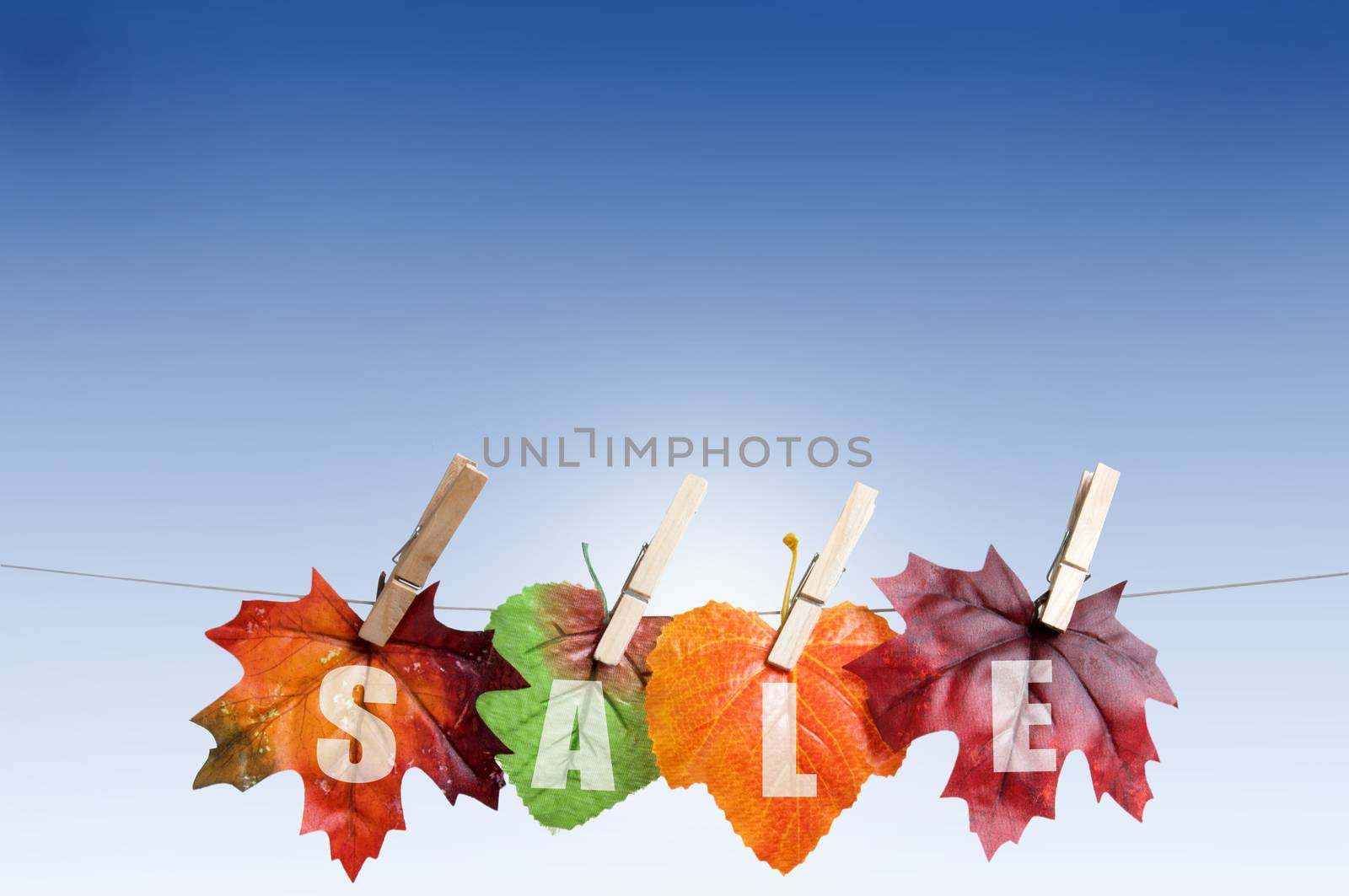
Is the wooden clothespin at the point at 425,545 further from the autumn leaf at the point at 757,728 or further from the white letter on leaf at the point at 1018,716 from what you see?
the white letter on leaf at the point at 1018,716

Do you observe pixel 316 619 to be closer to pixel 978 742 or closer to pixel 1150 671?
pixel 978 742

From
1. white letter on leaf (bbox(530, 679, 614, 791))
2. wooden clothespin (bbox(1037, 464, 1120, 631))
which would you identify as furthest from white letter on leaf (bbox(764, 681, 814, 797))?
wooden clothespin (bbox(1037, 464, 1120, 631))

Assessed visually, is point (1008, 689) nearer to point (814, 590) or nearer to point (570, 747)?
point (814, 590)

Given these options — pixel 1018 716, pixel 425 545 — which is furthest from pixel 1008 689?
pixel 425 545

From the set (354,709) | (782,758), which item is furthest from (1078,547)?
(354,709)

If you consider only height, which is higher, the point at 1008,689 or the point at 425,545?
the point at 425,545


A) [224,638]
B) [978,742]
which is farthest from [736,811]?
[224,638]

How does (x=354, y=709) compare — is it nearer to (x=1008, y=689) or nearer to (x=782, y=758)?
(x=782, y=758)
